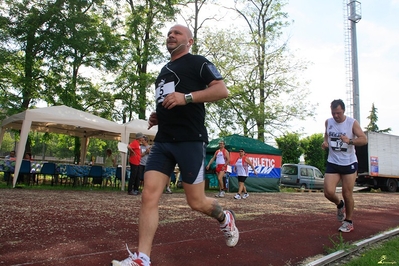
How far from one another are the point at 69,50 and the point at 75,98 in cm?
246

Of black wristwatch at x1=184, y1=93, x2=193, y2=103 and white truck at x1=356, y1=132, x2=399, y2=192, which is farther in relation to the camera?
white truck at x1=356, y1=132, x2=399, y2=192

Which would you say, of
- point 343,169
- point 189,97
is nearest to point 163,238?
point 189,97

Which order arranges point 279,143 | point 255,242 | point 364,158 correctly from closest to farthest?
point 255,242 < point 364,158 < point 279,143

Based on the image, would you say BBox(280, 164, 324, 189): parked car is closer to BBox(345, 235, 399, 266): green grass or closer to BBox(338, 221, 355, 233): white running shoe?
BBox(338, 221, 355, 233): white running shoe

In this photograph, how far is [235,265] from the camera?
3.25m

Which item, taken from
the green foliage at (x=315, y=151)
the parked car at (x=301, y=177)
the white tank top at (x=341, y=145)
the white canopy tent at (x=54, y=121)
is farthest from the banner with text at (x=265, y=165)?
the green foliage at (x=315, y=151)

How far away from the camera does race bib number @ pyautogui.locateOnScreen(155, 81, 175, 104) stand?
9.70ft

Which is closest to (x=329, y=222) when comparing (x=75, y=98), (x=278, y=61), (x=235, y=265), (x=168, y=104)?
(x=235, y=265)

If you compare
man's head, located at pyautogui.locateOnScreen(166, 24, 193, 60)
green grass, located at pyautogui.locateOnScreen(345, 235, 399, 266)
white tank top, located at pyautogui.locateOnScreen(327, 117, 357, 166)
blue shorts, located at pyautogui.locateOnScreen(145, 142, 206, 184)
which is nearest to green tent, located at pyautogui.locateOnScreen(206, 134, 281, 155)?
white tank top, located at pyautogui.locateOnScreen(327, 117, 357, 166)

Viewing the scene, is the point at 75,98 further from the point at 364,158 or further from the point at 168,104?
the point at 364,158

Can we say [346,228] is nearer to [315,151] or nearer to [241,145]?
[241,145]

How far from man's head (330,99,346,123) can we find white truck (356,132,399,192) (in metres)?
18.8

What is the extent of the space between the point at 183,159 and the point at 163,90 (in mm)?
654

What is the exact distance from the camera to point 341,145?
211 inches
